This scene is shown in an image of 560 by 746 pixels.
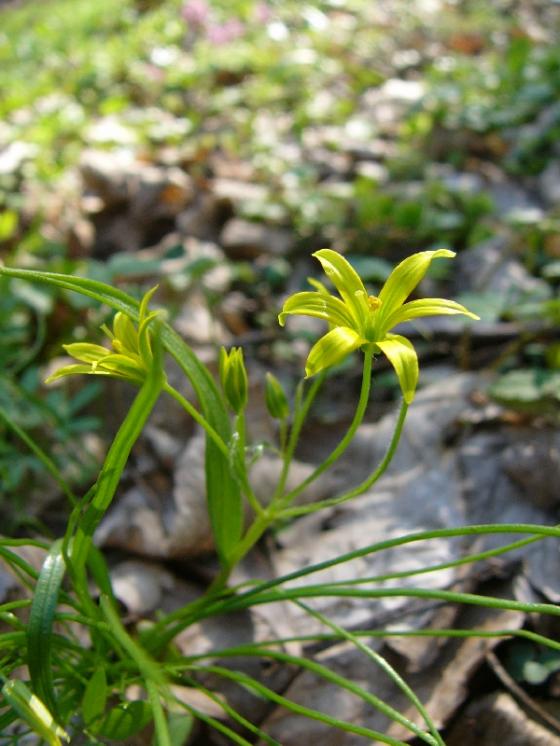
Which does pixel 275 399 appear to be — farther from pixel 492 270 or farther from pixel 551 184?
pixel 551 184

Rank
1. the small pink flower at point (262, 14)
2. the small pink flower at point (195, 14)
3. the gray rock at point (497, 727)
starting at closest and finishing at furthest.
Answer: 1. the gray rock at point (497, 727)
2. the small pink flower at point (195, 14)
3. the small pink flower at point (262, 14)

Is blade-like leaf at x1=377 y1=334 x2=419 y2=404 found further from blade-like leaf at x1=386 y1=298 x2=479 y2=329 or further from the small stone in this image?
the small stone

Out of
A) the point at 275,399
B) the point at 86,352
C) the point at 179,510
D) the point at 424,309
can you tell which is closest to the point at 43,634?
the point at 86,352

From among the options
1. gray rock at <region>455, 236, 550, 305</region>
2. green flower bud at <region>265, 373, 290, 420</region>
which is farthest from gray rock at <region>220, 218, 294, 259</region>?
green flower bud at <region>265, 373, 290, 420</region>

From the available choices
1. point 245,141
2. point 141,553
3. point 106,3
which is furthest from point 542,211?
point 106,3

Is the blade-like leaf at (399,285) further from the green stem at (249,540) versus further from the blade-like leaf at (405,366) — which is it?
the green stem at (249,540)

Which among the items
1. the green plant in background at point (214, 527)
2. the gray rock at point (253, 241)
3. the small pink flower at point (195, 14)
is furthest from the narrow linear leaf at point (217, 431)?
the small pink flower at point (195, 14)

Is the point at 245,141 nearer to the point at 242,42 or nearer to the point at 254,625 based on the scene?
the point at 242,42

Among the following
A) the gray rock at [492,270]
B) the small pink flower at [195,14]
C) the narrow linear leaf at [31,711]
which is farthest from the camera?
the small pink flower at [195,14]
